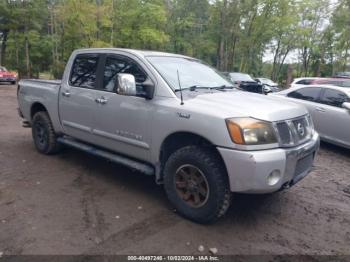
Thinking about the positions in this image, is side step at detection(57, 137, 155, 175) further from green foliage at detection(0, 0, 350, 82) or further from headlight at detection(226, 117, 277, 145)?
green foliage at detection(0, 0, 350, 82)

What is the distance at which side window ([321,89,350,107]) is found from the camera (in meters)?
7.16

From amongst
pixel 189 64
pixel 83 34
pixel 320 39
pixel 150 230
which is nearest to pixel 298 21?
pixel 320 39

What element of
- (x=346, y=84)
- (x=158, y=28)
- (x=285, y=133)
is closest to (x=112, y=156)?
(x=285, y=133)

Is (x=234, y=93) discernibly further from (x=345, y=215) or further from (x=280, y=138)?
(x=345, y=215)

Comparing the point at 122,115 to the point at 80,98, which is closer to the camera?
the point at 122,115

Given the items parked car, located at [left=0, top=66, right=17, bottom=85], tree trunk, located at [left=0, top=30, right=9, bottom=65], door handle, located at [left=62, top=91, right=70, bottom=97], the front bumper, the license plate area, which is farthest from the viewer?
tree trunk, located at [left=0, top=30, right=9, bottom=65]

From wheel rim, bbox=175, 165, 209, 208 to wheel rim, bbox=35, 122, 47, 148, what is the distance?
319 centimetres

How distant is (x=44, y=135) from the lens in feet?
19.4

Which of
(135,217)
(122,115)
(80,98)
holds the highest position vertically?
(80,98)

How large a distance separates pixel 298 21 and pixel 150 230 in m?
32.1

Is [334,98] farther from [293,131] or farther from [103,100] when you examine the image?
[103,100]

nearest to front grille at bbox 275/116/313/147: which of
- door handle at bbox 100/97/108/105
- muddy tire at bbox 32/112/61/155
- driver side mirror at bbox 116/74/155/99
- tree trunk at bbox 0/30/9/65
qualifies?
driver side mirror at bbox 116/74/155/99

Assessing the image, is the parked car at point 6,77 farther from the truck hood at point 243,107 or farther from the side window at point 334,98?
the truck hood at point 243,107

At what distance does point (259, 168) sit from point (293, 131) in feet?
2.33
